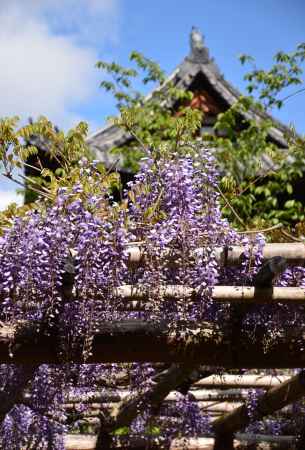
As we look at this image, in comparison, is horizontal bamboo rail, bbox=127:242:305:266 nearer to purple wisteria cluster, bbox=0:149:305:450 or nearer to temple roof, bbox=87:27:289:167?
purple wisteria cluster, bbox=0:149:305:450

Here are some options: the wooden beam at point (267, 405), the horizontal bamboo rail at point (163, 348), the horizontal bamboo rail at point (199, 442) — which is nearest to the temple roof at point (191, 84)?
the horizontal bamboo rail at point (199, 442)

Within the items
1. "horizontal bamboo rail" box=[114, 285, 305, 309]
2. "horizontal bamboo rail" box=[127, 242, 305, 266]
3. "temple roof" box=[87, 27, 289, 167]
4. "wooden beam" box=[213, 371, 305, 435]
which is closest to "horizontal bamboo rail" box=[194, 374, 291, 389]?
"wooden beam" box=[213, 371, 305, 435]

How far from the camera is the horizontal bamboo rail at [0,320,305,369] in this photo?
331 cm

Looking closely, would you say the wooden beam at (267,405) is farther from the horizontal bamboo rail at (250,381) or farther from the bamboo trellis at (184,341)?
the bamboo trellis at (184,341)

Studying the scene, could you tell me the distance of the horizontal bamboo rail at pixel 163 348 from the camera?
10.9ft

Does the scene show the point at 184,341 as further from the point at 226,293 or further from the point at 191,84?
the point at 191,84

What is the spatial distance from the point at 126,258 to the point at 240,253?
548 millimetres

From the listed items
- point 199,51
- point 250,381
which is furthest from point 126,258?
point 199,51

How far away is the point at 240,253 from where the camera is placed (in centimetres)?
322

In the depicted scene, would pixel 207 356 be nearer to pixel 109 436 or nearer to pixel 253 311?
pixel 253 311

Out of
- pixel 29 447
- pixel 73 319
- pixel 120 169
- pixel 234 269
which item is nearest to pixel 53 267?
pixel 73 319

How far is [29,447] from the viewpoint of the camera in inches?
210

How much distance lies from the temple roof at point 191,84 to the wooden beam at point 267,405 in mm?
3830

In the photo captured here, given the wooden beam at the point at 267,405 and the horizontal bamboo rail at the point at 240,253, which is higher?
the horizontal bamboo rail at the point at 240,253
